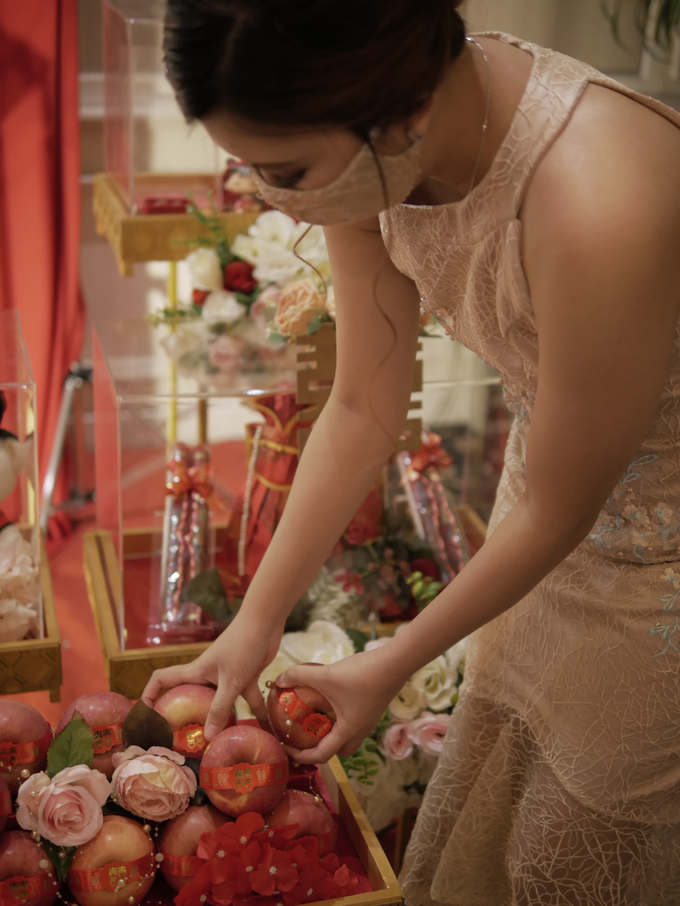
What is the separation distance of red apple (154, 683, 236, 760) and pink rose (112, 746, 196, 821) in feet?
0.18

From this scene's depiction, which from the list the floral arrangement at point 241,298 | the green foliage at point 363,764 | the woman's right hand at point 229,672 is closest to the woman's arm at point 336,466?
the woman's right hand at point 229,672

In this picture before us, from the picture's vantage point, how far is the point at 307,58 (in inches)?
24.4

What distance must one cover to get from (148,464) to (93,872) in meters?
0.95

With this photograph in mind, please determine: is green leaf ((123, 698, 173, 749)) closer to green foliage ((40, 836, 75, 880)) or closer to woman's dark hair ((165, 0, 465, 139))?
green foliage ((40, 836, 75, 880))

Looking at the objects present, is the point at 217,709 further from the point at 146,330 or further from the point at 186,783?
the point at 146,330

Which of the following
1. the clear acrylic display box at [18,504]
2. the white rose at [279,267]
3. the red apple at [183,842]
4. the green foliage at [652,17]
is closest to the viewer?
the red apple at [183,842]

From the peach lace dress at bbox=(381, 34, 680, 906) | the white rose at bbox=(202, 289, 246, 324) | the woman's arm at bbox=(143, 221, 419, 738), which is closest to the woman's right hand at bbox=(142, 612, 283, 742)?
the woman's arm at bbox=(143, 221, 419, 738)

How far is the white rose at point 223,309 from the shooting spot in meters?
1.86

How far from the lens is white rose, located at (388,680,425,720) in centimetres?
148

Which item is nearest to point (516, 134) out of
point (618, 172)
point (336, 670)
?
point (618, 172)

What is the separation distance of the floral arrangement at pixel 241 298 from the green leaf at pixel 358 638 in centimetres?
49

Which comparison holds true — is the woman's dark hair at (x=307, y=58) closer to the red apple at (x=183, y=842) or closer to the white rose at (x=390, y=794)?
the red apple at (x=183, y=842)

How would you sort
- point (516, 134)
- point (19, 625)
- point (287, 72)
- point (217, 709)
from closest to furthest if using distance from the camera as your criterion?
point (287, 72) < point (516, 134) < point (217, 709) < point (19, 625)

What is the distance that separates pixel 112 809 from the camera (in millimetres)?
900
